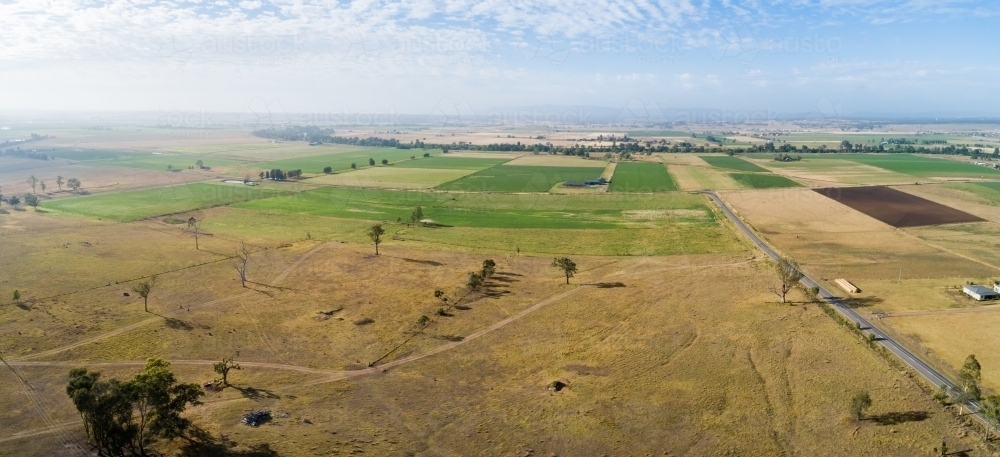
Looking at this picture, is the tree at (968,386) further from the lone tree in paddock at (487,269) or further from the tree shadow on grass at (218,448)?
the lone tree in paddock at (487,269)

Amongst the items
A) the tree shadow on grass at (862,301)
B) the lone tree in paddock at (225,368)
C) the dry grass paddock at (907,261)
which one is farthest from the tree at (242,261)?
the dry grass paddock at (907,261)

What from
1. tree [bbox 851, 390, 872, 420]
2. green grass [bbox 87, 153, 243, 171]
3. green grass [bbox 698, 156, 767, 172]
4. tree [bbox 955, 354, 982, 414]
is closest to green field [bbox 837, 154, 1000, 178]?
green grass [bbox 698, 156, 767, 172]

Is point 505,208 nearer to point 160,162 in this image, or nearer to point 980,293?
point 980,293

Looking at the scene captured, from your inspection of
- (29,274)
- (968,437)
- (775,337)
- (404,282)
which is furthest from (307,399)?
(29,274)

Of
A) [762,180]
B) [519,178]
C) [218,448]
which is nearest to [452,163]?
[519,178]

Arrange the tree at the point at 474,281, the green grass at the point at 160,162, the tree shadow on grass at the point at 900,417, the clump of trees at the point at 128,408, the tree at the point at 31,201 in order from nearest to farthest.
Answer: the clump of trees at the point at 128,408, the tree shadow on grass at the point at 900,417, the tree at the point at 474,281, the tree at the point at 31,201, the green grass at the point at 160,162

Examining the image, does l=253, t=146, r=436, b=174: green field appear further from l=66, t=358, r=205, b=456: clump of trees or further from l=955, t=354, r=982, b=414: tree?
l=955, t=354, r=982, b=414: tree
